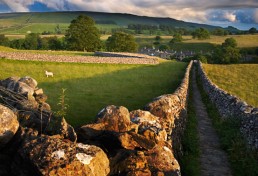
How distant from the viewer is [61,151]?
21.1 feet

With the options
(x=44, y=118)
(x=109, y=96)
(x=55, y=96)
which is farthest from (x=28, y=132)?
(x=109, y=96)

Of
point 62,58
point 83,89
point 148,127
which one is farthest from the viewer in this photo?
point 62,58

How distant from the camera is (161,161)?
839cm

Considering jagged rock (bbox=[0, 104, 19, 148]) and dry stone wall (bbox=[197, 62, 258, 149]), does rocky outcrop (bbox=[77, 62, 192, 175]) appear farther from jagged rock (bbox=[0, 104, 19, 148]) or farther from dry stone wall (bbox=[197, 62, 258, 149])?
dry stone wall (bbox=[197, 62, 258, 149])

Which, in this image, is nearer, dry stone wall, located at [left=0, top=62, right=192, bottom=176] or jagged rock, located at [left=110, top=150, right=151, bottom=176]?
dry stone wall, located at [left=0, top=62, right=192, bottom=176]

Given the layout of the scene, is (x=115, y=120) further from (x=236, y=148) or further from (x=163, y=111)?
(x=236, y=148)

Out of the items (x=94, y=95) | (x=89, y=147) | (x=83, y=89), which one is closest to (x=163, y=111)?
(x=89, y=147)

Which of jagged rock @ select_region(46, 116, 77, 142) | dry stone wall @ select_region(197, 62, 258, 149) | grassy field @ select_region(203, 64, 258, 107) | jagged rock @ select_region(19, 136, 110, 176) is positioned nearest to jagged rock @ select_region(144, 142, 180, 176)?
jagged rock @ select_region(19, 136, 110, 176)

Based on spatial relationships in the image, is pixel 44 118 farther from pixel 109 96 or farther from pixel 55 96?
pixel 109 96

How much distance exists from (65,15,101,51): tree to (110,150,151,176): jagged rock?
93.1 metres

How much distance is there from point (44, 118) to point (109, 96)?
1623 cm

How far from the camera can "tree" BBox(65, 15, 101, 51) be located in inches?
3947

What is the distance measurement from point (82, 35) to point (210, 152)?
90.1 m

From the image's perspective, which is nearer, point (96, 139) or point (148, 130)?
point (96, 139)
